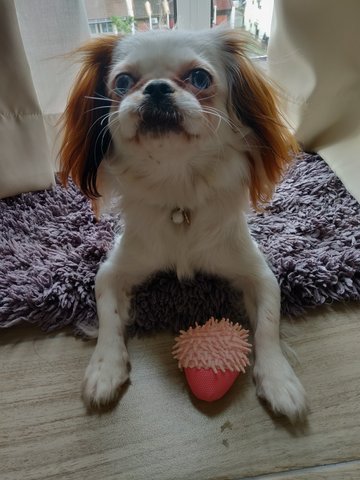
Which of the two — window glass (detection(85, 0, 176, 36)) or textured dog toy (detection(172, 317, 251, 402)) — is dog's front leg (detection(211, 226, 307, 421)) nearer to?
textured dog toy (detection(172, 317, 251, 402))

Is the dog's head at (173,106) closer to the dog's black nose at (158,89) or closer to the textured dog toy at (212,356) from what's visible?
the dog's black nose at (158,89)

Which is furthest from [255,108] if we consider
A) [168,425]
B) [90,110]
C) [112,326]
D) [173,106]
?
[168,425]

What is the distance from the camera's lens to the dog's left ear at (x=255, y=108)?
1099 millimetres

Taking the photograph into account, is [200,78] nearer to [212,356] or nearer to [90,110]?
[90,110]

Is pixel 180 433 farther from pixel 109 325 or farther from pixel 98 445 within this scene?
pixel 109 325

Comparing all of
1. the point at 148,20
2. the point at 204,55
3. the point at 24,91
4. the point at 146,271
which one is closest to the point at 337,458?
the point at 146,271

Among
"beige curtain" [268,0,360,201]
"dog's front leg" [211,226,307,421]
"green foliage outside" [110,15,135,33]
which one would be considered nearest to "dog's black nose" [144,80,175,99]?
"dog's front leg" [211,226,307,421]

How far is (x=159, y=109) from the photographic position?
0.91 metres

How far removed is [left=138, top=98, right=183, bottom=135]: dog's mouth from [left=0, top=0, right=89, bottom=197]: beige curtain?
0.55 meters

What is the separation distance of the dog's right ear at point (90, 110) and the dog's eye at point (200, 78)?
0.78 feet

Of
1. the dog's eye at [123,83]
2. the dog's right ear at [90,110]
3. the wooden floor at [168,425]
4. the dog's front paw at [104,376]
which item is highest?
the dog's eye at [123,83]

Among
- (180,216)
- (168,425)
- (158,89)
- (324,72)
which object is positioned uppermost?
(158,89)

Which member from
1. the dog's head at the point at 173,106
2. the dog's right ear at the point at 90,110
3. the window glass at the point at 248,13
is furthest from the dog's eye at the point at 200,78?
the window glass at the point at 248,13

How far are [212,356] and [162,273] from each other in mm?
354
